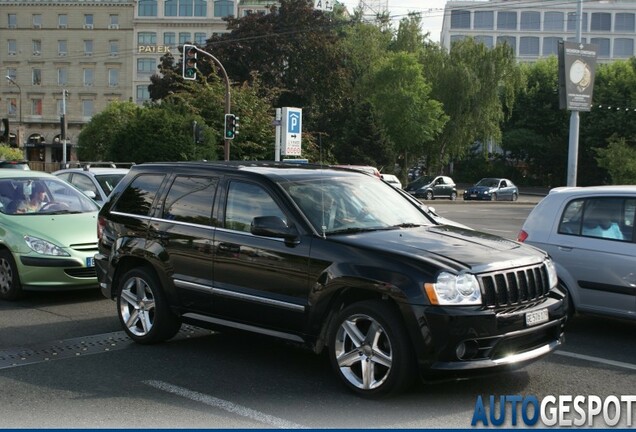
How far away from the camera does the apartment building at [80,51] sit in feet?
301

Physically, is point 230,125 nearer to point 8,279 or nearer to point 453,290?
point 8,279

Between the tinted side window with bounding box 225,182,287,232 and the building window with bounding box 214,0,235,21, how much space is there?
8724 centimetres

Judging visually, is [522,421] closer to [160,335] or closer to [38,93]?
[160,335]

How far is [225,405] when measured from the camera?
5477 millimetres

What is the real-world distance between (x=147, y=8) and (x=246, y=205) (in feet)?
298

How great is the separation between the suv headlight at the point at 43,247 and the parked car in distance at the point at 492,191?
39.8m

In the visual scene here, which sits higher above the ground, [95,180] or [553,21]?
[553,21]

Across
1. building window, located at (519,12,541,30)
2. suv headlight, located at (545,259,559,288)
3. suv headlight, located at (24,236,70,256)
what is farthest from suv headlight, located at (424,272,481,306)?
building window, located at (519,12,541,30)

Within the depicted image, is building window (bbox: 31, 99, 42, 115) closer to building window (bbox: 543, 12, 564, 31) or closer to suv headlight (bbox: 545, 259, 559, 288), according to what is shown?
building window (bbox: 543, 12, 564, 31)

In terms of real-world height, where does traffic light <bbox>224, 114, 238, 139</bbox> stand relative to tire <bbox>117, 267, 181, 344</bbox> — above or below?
above

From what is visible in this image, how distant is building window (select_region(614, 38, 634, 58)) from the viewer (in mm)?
104062

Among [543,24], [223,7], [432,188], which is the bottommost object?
[432,188]

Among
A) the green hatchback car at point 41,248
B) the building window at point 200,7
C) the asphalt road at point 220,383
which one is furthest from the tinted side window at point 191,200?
the building window at point 200,7

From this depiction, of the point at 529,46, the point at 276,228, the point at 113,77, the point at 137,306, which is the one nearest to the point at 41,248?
the point at 137,306
